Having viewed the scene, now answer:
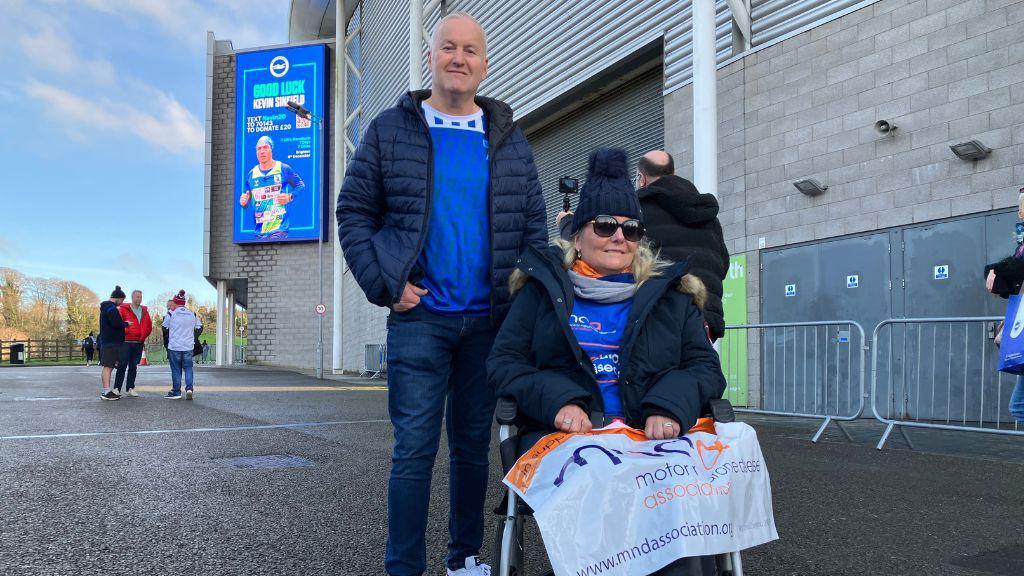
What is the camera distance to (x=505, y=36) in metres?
16.5

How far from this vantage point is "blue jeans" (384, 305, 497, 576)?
2.54 metres

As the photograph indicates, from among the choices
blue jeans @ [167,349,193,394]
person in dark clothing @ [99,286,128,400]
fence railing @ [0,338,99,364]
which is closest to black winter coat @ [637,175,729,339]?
blue jeans @ [167,349,193,394]

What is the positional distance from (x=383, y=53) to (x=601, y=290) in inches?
1001

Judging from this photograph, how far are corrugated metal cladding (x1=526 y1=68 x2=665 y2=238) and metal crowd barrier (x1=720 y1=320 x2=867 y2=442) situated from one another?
4.72m

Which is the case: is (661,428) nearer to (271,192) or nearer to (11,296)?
(271,192)

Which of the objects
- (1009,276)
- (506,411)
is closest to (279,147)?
(1009,276)

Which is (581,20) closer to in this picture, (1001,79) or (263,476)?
(1001,79)

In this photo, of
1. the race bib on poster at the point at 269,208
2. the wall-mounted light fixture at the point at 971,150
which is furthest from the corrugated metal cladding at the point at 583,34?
the race bib on poster at the point at 269,208

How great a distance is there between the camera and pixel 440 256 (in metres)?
2.68

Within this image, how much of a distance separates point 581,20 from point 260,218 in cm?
2492

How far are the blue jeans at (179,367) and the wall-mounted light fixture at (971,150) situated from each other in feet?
35.2

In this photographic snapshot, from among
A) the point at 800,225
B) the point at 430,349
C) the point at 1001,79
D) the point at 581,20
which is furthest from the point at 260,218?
the point at 430,349

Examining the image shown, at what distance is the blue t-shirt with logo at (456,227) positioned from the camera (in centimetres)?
268

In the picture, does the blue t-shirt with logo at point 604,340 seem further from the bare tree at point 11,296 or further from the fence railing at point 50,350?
the bare tree at point 11,296
